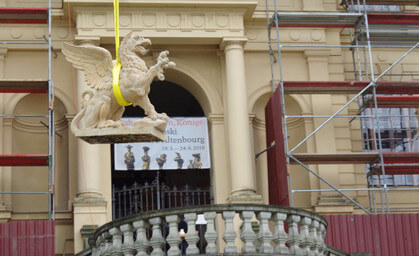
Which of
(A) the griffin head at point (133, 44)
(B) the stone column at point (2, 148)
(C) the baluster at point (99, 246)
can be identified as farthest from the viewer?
(B) the stone column at point (2, 148)

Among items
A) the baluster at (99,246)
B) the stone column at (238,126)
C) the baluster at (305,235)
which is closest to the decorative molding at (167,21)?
the stone column at (238,126)

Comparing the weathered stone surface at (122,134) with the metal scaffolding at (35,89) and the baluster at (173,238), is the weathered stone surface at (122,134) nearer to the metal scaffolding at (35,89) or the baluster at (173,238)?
the baluster at (173,238)

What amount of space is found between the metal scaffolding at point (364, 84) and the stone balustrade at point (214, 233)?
642cm

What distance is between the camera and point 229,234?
2059cm

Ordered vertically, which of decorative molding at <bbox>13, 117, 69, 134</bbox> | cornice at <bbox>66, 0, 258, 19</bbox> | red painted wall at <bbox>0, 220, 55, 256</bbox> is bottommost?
red painted wall at <bbox>0, 220, 55, 256</bbox>

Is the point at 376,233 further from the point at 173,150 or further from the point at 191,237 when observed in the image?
the point at 191,237

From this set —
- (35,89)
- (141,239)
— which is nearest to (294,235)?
(141,239)

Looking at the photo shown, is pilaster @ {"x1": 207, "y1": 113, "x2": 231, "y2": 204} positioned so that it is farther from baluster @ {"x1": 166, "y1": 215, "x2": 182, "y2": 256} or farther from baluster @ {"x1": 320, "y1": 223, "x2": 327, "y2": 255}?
baluster @ {"x1": 166, "y1": 215, "x2": 182, "y2": 256}

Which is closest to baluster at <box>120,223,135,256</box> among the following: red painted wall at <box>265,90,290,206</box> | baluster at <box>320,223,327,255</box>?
baluster at <box>320,223,327,255</box>

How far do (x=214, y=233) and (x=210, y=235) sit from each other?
97 millimetres

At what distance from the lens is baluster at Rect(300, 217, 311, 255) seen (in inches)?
838

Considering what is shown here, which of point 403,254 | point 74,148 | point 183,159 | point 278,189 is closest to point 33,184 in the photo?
point 74,148

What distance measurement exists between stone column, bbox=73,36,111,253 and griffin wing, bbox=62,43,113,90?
220 inches

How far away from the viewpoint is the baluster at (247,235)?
20.5 meters
